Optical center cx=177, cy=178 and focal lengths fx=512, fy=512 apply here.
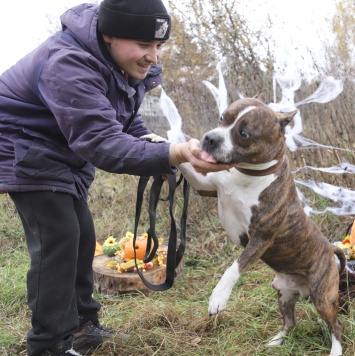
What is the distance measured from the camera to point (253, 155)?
255 cm

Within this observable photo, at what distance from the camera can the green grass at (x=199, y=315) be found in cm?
332

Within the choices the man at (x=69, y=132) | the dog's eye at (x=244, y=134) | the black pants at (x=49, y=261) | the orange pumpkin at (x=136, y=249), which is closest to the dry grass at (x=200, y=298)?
the orange pumpkin at (x=136, y=249)

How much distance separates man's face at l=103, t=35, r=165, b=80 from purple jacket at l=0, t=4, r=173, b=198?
0.06 metres

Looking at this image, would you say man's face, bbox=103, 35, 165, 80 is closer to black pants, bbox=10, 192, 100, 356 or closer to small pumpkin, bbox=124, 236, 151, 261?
black pants, bbox=10, 192, 100, 356

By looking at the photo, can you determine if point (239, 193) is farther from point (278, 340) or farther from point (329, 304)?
point (278, 340)

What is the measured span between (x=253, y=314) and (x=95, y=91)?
216 centimetres

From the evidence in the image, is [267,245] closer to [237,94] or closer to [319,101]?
[319,101]

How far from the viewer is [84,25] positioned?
278cm

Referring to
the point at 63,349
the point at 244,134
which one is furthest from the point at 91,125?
the point at 63,349

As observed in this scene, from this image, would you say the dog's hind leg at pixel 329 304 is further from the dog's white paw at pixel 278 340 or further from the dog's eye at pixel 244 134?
the dog's eye at pixel 244 134

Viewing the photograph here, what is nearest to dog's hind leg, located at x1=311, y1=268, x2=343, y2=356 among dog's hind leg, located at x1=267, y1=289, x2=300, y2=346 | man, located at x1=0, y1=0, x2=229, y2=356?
dog's hind leg, located at x1=267, y1=289, x2=300, y2=346

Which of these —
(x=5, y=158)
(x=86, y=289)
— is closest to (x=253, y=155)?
(x=5, y=158)

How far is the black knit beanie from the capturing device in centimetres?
264

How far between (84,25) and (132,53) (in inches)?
12.2
